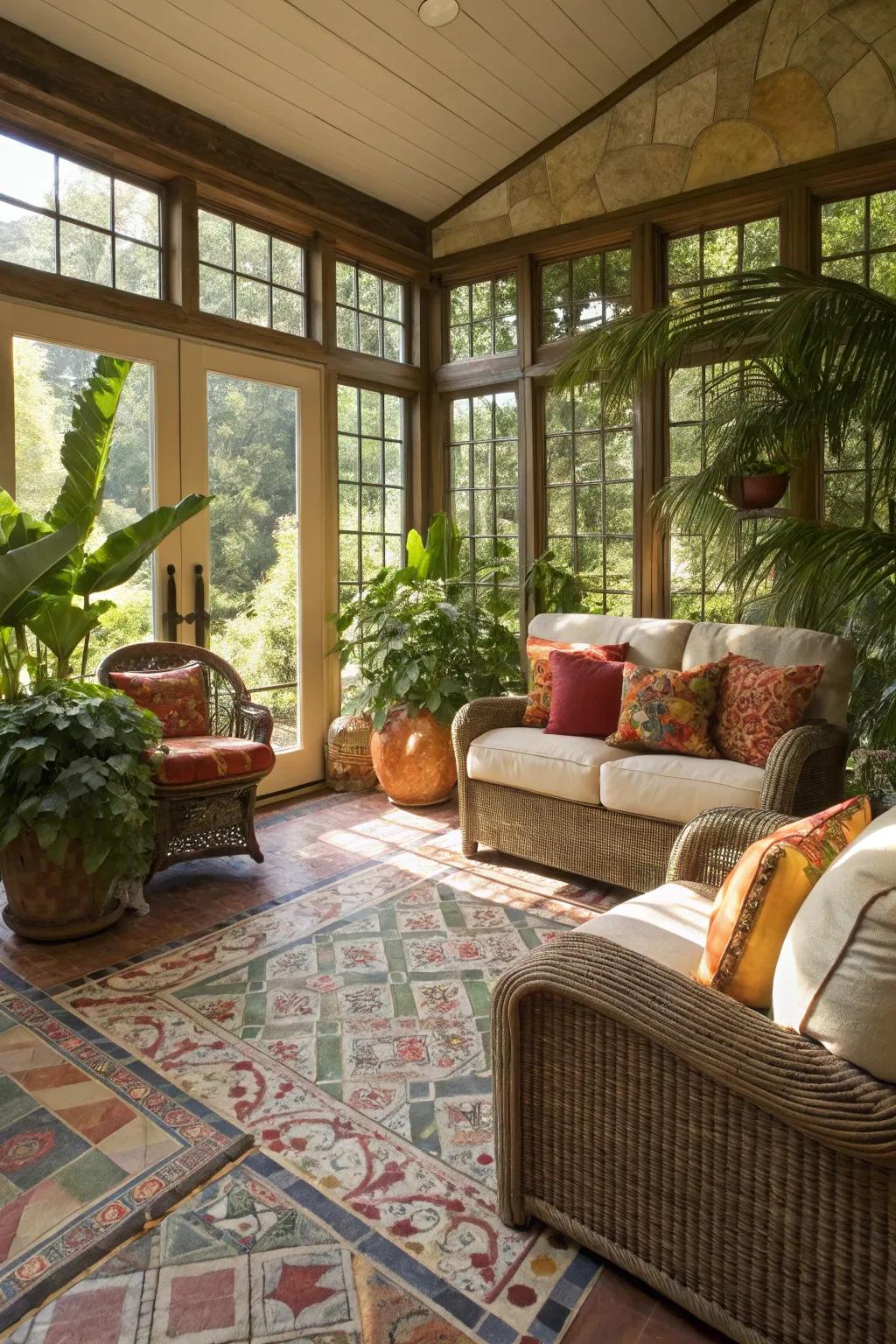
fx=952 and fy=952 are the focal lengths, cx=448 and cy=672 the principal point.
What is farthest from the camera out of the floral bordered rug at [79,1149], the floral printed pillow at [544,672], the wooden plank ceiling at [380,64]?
the floral printed pillow at [544,672]

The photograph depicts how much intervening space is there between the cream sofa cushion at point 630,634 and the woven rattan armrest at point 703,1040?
2317mm

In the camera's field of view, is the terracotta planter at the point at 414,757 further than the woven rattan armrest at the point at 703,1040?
Yes

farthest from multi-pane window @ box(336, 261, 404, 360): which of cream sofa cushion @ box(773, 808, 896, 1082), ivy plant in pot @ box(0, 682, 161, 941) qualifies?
cream sofa cushion @ box(773, 808, 896, 1082)

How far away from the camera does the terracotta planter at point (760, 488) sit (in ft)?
12.9

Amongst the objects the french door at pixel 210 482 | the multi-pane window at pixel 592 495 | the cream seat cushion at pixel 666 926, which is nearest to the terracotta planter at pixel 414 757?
the french door at pixel 210 482

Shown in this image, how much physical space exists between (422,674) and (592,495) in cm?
137

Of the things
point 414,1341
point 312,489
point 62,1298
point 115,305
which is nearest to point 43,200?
point 115,305

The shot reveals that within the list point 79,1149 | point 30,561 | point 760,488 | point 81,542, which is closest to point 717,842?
point 79,1149

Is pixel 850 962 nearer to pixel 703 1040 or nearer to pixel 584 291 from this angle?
pixel 703 1040

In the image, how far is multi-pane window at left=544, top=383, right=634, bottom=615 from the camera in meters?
4.92

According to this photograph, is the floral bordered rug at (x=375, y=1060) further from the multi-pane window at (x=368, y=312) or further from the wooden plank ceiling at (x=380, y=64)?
the wooden plank ceiling at (x=380, y=64)

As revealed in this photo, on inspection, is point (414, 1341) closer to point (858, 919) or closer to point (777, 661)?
point (858, 919)

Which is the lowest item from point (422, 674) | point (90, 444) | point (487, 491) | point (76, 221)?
point (422, 674)

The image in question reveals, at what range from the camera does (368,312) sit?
543cm
